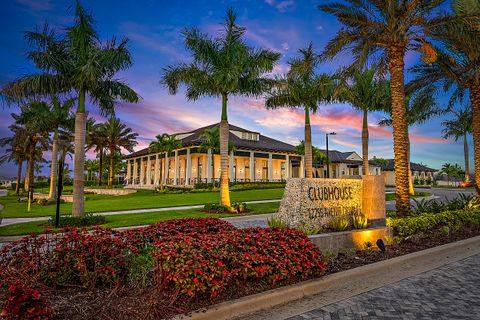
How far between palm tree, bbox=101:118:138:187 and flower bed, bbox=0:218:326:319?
53.1 metres

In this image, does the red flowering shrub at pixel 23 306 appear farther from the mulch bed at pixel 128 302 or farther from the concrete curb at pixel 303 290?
the concrete curb at pixel 303 290

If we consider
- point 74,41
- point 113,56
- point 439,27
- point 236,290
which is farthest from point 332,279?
point 74,41

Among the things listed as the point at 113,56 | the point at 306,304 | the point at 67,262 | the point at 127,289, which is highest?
the point at 113,56

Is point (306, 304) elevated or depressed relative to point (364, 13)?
depressed

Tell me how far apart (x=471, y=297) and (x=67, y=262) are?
6.69 meters

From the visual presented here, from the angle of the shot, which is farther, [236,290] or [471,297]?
[471,297]

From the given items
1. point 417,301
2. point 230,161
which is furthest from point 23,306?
point 230,161

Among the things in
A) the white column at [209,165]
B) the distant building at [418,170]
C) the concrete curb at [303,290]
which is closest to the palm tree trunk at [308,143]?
the concrete curb at [303,290]

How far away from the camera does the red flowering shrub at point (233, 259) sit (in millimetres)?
4527

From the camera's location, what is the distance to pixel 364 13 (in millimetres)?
13336

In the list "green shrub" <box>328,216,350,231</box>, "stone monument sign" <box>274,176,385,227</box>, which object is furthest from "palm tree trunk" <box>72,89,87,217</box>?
"green shrub" <box>328,216,350,231</box>

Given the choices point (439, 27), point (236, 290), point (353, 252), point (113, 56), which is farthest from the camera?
point (113, 56)

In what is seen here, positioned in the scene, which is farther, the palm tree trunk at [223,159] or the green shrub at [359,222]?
the palm tree trunk at [223,159]

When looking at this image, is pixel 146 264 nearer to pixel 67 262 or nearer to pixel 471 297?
pixel 67 262
